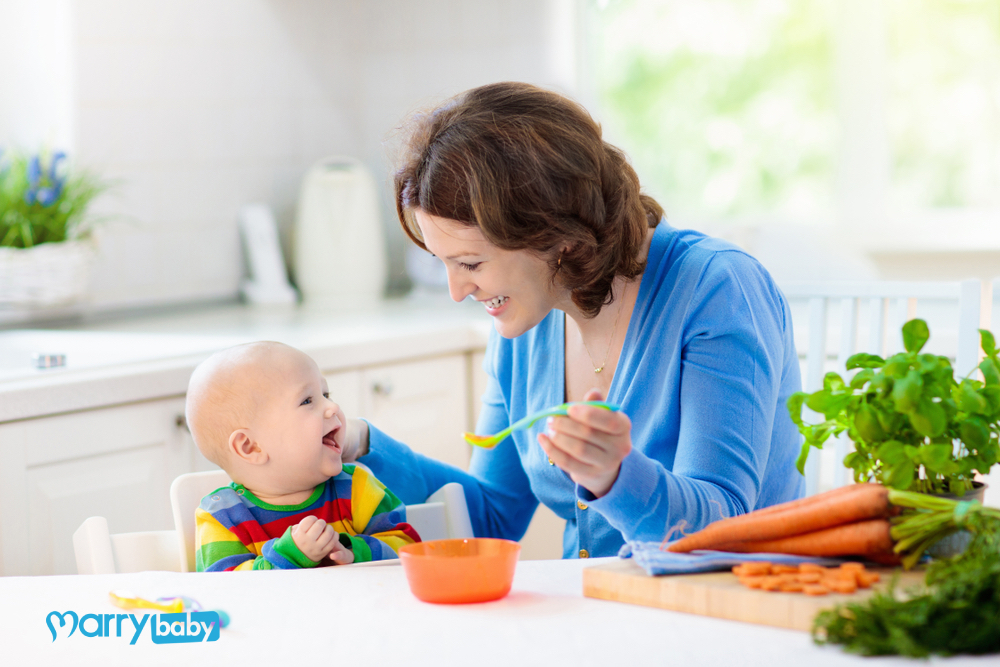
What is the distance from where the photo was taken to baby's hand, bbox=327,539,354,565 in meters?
1.22

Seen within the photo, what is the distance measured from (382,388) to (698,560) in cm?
132

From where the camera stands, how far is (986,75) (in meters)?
2.81

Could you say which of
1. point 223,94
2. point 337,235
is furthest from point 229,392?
point 223,94

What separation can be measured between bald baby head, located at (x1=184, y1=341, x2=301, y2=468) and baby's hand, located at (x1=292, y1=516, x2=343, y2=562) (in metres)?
0.22

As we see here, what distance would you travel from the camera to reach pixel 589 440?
104cm

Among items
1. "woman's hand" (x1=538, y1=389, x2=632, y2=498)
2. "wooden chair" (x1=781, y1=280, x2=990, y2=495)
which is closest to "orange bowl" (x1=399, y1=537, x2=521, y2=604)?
"woman's hand" (x1=538, y1=389, x2=632, y2=498)

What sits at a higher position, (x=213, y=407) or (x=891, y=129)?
(x=891, y=129)

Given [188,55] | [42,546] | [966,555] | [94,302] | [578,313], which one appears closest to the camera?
[966,555]

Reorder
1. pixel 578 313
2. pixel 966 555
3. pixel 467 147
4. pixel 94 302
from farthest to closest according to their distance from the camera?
pixel 94 302 < pixel 578 313 < pixel 467 147 < pixel 966 555

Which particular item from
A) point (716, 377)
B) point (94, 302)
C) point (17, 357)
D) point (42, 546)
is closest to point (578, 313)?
point (716, 377)

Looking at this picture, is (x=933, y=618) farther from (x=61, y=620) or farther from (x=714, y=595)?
(x=61, y=620)

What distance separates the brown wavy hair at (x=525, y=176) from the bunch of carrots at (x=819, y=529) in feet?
1.65

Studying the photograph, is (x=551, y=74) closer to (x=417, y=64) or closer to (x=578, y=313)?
(x=417, y=64)

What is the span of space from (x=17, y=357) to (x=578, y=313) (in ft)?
4.32
